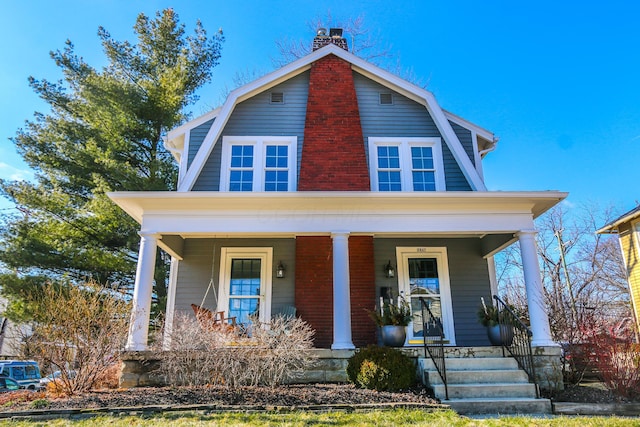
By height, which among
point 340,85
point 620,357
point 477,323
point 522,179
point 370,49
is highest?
point 370,49

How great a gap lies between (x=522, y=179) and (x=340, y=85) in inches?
822

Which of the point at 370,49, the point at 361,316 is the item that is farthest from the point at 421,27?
the point at 361,316

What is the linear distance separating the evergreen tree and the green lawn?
11545mm

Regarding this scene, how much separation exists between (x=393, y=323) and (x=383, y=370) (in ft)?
4.84

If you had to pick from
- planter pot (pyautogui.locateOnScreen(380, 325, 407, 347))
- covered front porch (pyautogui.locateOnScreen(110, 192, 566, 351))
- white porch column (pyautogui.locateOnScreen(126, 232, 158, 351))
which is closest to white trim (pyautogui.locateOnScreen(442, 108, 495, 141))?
covered front porch (pyautogui.locateOnScreen(110, 192, 566, 351))

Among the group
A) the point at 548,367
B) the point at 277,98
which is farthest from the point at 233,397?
the point at 277,98

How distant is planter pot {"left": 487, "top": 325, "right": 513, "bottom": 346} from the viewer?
7.64 meters

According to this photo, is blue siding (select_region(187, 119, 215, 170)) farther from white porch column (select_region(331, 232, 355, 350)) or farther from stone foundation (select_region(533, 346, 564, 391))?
stone foundation (select_region(533, 346, 564, 391))

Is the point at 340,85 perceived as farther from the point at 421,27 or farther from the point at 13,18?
the point at 13,18

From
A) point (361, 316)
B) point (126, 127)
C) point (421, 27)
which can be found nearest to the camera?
point (361, 316)

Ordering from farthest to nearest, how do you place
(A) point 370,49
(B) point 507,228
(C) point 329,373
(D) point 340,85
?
(A) point 370,49 < (D) point 340,85 < (B) point 507,228 < (C) point 329,373

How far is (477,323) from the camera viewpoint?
9.56 m

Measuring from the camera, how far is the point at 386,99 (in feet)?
35.7

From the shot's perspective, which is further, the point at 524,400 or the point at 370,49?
the point at 370,49
